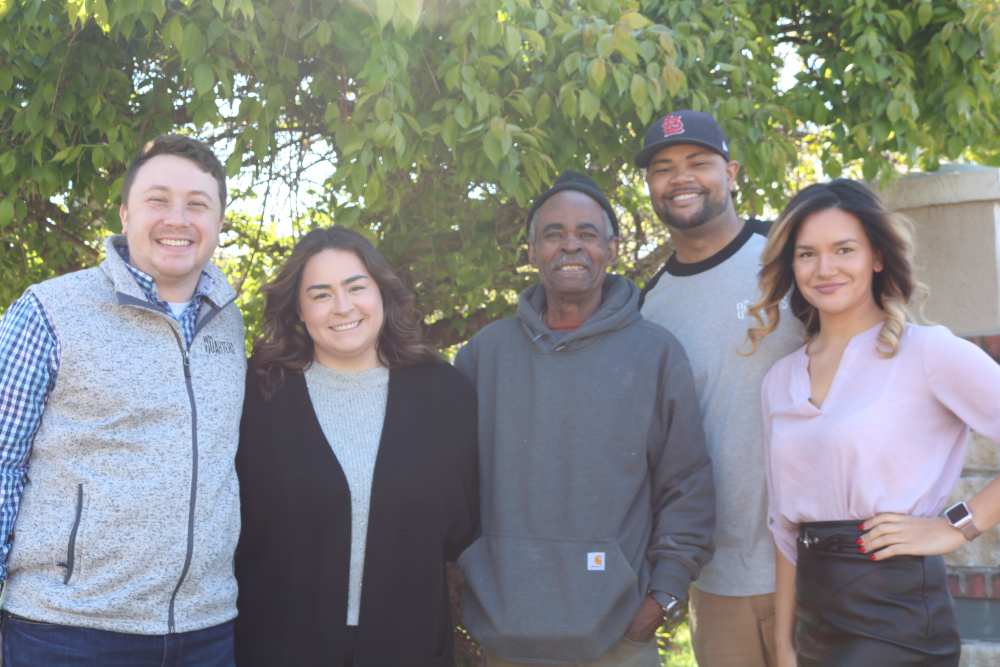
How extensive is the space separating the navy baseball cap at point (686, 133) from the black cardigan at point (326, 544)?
1.41m

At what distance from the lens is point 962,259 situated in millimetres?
4961

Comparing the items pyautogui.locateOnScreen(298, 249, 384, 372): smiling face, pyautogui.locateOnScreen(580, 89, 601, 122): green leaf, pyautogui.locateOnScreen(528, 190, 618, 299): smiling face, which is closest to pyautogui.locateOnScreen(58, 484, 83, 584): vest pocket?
pyautogui.locateOnScreen(298, 249, 384, 372): smiling face

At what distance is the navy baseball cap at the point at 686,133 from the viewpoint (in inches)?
153

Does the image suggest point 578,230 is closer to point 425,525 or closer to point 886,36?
point 425,525

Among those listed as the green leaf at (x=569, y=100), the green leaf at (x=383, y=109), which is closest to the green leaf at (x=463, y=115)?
the green leaf at (x=383, y=109)

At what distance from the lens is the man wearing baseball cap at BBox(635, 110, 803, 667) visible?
3.54m

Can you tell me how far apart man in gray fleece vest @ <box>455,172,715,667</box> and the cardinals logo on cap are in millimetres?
588

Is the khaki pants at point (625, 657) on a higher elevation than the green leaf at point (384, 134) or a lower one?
lower

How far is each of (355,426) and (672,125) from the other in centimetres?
162

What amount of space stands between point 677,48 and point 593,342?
5.17 feet

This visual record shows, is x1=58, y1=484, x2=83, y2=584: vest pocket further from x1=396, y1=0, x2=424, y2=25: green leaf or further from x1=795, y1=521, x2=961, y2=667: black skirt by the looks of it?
Result: x1=795, y1=521, x2=961, y2=667: black skirt

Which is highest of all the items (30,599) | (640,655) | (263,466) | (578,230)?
(578,230)

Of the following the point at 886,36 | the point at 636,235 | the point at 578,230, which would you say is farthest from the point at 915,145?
the point at 578,230

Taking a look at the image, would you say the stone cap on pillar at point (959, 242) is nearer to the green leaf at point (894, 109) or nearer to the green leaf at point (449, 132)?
the green leaf at point (894, 109)
